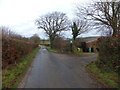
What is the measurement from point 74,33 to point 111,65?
43541 millimetres

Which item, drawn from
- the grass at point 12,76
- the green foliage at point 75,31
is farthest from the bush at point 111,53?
the green foliage at point 75,31

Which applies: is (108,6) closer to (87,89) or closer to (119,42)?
(119,42)

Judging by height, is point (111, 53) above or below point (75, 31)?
below

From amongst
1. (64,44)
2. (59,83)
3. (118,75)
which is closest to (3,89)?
(59,83)

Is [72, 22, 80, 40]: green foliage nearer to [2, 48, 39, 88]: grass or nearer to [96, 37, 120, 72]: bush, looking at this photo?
[96, 37, 120, 72]: bush

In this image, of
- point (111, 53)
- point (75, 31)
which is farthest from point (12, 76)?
point (75, 31)

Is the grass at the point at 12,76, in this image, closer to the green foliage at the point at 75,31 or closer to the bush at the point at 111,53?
the bush at the point at 111,53

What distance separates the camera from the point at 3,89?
9000 mm

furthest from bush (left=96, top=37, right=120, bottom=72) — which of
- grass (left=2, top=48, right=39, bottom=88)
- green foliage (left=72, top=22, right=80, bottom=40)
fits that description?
green foliage (left=72, top=22, right=80, bottom=40)

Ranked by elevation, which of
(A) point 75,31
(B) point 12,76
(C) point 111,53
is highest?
(A) point 75,31

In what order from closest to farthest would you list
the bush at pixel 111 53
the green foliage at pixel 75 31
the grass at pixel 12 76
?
1. the grass at pixel 12 76
2. the bush at pixel 111 53
3. the green foliage at pixel 75 31

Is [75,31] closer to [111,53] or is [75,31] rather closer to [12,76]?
[111,53]

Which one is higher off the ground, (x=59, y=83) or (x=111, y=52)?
(x=111, y=52)

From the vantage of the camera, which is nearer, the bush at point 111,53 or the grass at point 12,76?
the grass at point 12,76
